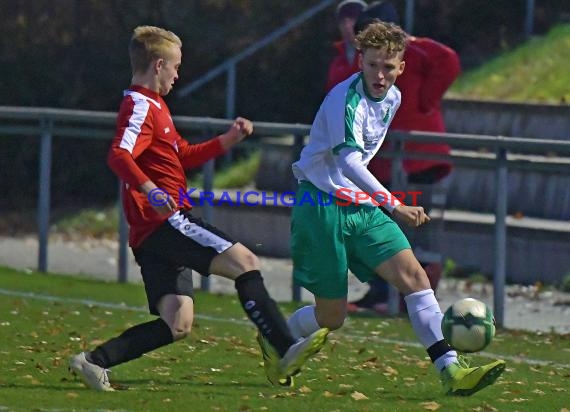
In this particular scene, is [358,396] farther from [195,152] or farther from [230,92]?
[230,92]

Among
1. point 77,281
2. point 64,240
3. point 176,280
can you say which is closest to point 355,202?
point 176,280

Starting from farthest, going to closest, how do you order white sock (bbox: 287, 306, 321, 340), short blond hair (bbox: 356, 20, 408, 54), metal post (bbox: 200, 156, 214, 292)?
metal post (bbox: 200, 156, 214, 292) → white sock (bbox: 287, 306, 321, 340) → short blond hair (bbox: 356, 20, 408, 54)

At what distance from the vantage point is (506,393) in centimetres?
855

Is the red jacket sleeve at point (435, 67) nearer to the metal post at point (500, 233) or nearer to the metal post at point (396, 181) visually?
the metal post at point (396, 181)

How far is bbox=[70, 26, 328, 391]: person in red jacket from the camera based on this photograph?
8.30m

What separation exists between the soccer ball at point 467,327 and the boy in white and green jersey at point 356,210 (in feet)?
0.14

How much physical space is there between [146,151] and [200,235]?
48 centimetres

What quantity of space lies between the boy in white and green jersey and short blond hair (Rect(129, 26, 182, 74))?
0.83m

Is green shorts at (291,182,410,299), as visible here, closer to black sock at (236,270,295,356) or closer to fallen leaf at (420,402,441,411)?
black sock at (236,270,295,356)

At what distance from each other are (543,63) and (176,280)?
9.60 metres

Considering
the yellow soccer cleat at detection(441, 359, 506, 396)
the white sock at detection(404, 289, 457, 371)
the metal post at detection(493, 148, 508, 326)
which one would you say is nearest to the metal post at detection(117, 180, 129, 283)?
the metal post at detection(493, 148, 508, 326)

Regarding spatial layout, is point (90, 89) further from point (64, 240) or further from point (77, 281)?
point (77, 281)

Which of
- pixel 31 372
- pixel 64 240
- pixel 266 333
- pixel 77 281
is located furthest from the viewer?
pixel 64 240

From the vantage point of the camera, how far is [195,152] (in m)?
8.70
